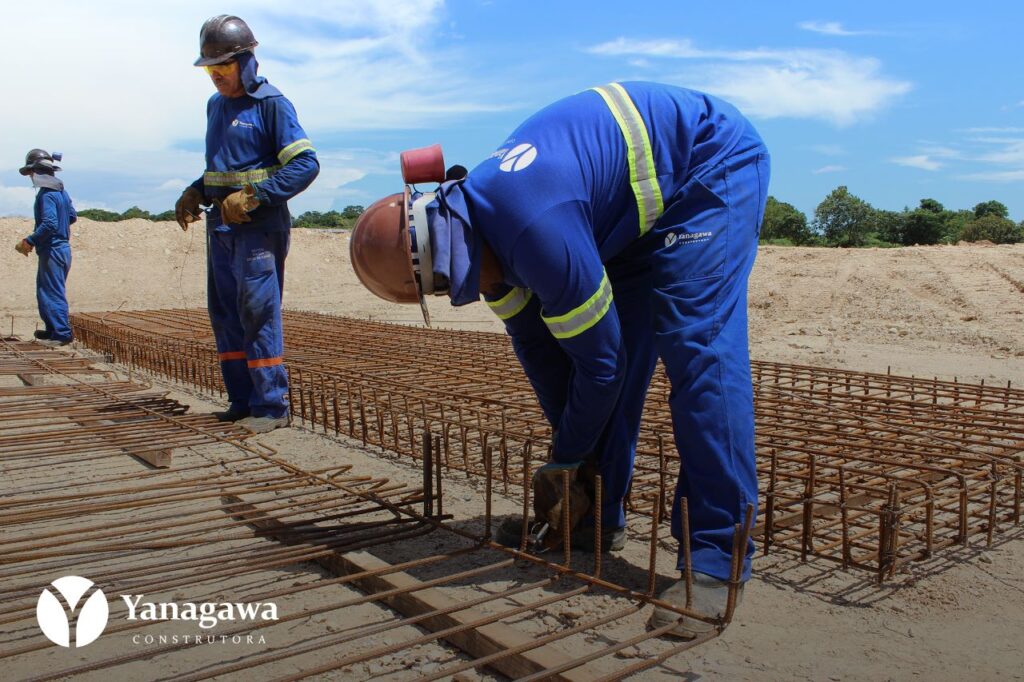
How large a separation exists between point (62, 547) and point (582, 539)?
166 cm

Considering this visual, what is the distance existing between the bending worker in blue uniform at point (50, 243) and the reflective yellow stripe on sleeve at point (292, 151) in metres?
5.41

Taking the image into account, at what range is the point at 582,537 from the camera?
2.81 metres

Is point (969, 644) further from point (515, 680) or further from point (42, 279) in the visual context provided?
point (42, 279)

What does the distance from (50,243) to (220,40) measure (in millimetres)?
5745

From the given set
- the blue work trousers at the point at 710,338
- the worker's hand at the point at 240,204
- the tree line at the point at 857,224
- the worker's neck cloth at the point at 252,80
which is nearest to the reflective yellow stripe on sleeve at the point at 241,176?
the worker's hand at the point at 240,204

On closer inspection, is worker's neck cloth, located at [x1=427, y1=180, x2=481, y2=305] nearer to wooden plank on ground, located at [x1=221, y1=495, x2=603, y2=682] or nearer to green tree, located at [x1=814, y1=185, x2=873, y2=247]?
wooden plank on ground, located at [x1=221, y1=495, x2=603, y2=682]

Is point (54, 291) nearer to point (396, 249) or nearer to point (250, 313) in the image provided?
point (250, 313)

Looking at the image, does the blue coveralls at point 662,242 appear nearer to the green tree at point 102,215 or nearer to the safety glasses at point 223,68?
the safety glasses at point 223,68

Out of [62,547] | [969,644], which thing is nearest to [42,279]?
[62,547]

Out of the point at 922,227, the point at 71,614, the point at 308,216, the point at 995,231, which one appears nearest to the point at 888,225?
the point at 922,227

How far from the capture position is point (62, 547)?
8.87 feet

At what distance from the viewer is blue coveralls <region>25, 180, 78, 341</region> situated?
873cm

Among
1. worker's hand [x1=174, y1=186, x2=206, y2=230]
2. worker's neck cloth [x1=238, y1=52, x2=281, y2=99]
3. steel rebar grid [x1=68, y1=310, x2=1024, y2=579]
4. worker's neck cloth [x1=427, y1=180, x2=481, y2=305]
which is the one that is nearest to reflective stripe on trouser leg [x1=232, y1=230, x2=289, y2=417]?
steel rebar grid [x1=68, y1=310, x2=1024, y2=579]

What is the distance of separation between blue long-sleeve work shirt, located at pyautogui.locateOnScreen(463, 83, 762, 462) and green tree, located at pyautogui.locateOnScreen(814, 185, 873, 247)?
29.3 metres
